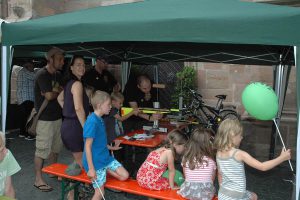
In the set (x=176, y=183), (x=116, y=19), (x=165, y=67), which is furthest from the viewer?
(x=165, y=67)

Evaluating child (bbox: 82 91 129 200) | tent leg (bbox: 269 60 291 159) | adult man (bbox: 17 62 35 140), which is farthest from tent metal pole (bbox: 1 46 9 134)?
tent leg (bbox: 269 60 291 159)

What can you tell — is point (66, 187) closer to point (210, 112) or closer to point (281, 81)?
point (281, 81)

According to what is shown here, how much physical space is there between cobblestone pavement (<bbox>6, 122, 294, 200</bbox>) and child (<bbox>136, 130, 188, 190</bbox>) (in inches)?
41.2

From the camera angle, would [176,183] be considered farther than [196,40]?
Yes

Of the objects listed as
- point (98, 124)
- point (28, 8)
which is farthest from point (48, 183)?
point (28, 8)

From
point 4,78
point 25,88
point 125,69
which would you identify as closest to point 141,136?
point 4,78

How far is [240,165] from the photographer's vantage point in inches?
107

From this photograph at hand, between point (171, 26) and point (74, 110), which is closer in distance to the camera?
point (171, 26)

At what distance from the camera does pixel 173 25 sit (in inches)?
113

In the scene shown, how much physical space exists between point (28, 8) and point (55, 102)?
6.05 meters

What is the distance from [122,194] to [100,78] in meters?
2.11

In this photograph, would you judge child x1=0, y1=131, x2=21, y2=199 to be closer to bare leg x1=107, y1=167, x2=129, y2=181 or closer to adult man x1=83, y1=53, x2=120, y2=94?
bare leg x1=107, y1=167, x2=129, y2=181

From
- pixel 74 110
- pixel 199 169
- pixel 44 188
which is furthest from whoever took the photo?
pixel 44 188

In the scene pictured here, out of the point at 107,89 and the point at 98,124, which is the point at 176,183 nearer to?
the point at 98,124
